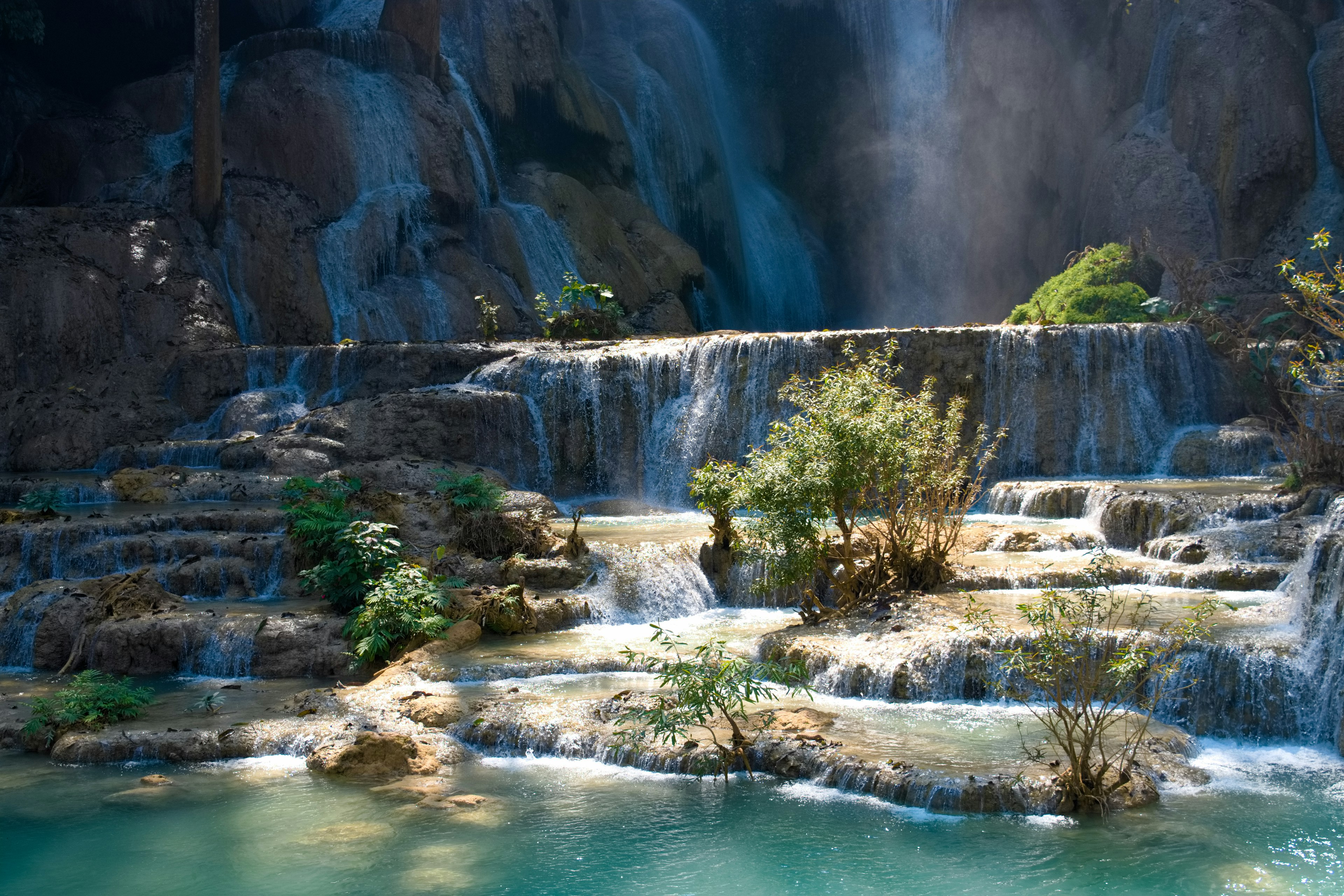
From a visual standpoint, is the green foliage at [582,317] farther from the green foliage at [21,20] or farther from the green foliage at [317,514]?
the green foliage at [21,20]

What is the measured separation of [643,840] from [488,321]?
16918 mm

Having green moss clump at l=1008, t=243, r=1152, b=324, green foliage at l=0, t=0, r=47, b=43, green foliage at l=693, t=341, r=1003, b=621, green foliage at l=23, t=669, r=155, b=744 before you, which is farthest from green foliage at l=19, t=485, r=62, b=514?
green moss clump at l=1008, t=243, r=1152, b=324

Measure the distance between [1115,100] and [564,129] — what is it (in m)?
13.0

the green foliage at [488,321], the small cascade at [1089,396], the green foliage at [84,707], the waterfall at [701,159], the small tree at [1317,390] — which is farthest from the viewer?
the waterfall at [701,159]

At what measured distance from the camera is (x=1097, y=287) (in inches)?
872

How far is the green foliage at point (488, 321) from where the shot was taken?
75.3 feet

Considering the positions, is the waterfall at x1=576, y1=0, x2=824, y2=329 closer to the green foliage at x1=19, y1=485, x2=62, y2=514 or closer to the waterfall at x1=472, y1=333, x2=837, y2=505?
the waterfall at x1=472, y1=333, x2=837, y2=505

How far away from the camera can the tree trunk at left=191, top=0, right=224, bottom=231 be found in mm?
23391

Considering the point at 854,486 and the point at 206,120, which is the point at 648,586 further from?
the point at 206,120

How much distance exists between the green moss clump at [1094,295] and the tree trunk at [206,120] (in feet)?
51.8

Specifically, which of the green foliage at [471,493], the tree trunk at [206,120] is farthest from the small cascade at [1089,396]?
the tree trunk at [206,120]

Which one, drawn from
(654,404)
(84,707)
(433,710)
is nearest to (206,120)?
(654,404)

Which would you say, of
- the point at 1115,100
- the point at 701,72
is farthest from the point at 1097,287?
the point at 701,72

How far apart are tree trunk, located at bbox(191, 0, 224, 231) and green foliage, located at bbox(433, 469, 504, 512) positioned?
40.0 feet
